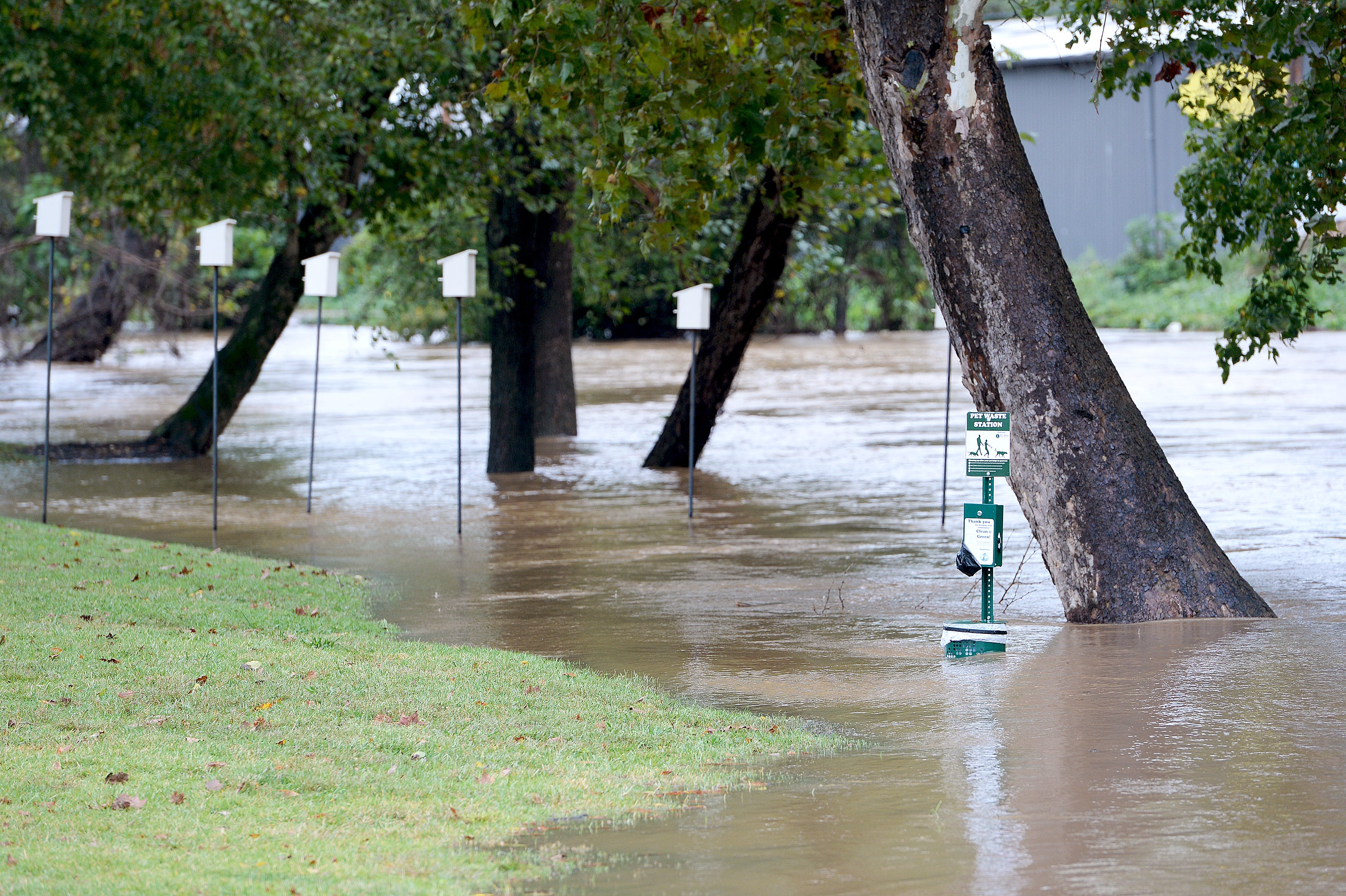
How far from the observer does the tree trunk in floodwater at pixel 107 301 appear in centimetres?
2325

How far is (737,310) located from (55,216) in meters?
7.21

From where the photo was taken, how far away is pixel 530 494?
1602 cm

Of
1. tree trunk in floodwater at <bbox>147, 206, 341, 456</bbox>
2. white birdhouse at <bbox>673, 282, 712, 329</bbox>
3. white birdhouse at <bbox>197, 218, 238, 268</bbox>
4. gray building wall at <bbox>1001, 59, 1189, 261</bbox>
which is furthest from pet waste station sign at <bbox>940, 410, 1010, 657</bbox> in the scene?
gray building wall at <bbox>1001, 59, 1189, 261</bbox>

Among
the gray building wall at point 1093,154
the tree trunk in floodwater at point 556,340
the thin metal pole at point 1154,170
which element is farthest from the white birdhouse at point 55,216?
the thin metal pole at point 1154,170

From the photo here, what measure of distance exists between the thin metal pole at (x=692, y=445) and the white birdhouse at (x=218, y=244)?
4038 mm

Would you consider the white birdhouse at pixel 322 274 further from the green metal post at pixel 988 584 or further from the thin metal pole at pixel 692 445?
the green metal post at pixel 988 584

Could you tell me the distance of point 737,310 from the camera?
57.0 ft

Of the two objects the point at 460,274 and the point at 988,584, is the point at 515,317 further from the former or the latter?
the point at 988,584

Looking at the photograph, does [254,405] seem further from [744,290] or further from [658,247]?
[658,247]

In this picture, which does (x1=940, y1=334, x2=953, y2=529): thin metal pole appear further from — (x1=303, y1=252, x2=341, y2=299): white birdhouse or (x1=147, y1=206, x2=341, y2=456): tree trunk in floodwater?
(x1=147, y1=206, x2=341, y2=456): tree trunk in floodwater

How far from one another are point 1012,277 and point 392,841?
5183mm

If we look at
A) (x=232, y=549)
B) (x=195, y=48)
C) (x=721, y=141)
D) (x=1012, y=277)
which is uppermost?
(x=195, y=48)

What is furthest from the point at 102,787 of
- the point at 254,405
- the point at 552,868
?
the point at 254,405

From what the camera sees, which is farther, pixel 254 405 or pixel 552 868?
pixel 254 405
